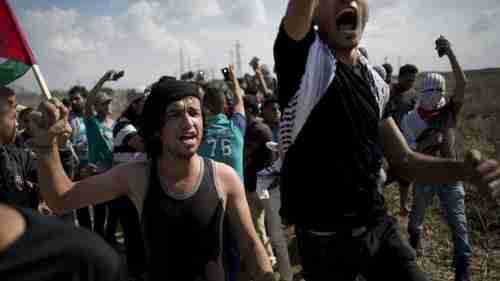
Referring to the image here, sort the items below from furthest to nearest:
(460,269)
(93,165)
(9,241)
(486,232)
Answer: (486,232), (93,165), (460,269), (9,241)

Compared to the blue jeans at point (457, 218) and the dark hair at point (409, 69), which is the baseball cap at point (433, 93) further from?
the dark hair at point (409, 69)

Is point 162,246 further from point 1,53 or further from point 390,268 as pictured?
point 1,53

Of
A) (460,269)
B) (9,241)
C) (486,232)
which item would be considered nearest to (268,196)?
(460,269)

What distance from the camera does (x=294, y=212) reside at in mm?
1970

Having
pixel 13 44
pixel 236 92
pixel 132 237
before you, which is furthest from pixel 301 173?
pixel 132 237

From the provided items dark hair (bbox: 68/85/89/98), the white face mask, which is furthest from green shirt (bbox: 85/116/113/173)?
the white face mask

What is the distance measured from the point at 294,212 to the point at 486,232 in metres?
4.78

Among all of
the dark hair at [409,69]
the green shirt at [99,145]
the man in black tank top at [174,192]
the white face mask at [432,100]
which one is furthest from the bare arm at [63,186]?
the dark hair at [409,69]

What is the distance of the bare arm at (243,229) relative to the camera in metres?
2.04

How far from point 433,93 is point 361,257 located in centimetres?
297

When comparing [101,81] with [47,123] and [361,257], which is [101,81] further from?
[361,257]

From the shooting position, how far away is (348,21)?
78.5 inches

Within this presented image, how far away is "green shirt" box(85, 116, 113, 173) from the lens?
496cm

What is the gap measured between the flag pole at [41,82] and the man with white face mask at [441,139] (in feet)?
11.8
